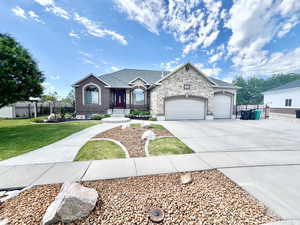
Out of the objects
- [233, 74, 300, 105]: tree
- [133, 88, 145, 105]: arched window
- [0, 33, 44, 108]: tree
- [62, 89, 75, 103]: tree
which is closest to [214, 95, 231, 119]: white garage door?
[133, 88, 145, 105]: arched window

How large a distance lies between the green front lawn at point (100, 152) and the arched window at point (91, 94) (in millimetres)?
10622

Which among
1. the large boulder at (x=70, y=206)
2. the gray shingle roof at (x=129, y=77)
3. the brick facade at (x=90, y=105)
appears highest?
the gray shingle roof at (x=129, y=77)

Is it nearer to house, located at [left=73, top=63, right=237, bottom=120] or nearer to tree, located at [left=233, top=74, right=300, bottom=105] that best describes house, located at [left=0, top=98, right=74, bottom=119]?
house, located at [left=73, top=63, right=237, bottom=120]

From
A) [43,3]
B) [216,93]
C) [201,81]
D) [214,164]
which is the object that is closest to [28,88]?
[43,3]

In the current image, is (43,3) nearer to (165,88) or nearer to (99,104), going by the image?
(99,104)

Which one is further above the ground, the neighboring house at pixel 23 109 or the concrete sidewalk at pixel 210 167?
the neighboring house at pixel 23 109

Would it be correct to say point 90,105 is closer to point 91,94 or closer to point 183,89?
point 91,94

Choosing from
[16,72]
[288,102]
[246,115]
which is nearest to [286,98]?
[288,102]

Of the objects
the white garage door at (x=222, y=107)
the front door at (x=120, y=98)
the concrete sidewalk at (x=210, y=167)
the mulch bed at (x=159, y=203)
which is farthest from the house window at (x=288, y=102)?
the mulch bed at (x=159, y=203)

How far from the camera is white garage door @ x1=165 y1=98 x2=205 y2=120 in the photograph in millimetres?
13273

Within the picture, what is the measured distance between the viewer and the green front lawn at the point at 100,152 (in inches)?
164

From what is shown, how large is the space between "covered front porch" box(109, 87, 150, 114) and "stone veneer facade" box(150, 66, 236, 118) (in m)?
2.18

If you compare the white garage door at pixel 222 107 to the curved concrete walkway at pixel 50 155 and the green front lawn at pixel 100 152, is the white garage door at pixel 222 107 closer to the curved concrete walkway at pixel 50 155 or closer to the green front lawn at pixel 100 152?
the green front lawn at pixel 100 152

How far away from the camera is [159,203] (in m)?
2.19
